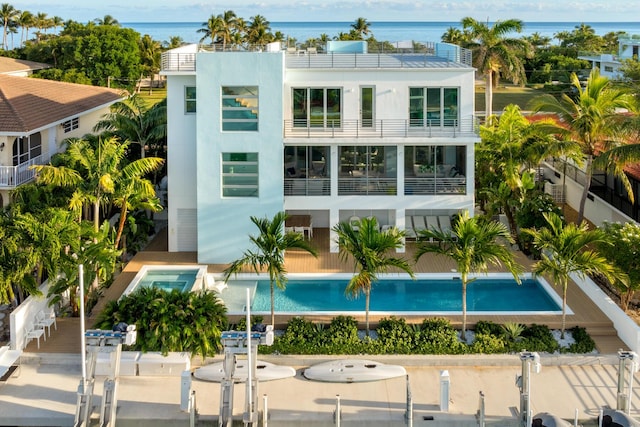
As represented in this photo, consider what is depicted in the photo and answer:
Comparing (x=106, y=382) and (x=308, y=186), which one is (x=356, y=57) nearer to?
(x=308, y=186)

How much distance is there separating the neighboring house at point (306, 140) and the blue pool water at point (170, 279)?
1467 millimetres

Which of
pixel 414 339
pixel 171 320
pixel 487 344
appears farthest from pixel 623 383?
pixel 171 320

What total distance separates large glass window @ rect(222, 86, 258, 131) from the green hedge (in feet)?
27.4

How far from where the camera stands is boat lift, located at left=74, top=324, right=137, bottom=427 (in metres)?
16.5

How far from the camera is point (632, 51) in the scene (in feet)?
250

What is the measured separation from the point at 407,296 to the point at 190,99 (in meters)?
10.5

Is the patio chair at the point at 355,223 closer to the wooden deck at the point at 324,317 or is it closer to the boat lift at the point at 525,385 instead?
the wooden deck at the point at 324,317

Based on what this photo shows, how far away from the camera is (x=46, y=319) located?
21266 millimetres

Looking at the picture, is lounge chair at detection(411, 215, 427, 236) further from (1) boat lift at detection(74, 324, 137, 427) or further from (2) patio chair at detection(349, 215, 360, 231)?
(1) boat lift at detection(74, 324, 137, 427)

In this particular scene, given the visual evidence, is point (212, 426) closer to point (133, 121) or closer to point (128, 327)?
point (128, 327)

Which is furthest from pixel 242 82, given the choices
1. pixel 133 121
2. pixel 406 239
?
pixel 406 239

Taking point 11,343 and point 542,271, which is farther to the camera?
point 542,271

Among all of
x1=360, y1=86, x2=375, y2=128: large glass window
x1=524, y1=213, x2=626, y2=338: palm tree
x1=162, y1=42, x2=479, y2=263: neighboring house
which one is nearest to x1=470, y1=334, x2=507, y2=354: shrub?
x1=524, y1=213, x2=626, y2=338: palm tree

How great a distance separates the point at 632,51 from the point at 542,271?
6244 cm
